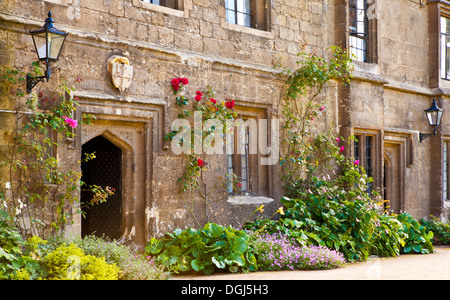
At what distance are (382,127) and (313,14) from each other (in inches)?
104

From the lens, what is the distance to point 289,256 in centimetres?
823

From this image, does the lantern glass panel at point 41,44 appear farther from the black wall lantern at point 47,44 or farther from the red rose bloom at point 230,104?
the red rose bloom at point 230,104

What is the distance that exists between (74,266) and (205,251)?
207 cm

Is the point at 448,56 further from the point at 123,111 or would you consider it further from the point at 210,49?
the point at 123,111

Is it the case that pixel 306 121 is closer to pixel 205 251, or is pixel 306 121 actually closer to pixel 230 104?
pixel 230 104

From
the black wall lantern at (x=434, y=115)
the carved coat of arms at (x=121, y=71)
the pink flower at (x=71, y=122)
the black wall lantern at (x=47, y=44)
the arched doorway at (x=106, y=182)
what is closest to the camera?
the black wall lantern at (x=47, y=44)

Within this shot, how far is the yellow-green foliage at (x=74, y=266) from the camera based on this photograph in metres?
6.09

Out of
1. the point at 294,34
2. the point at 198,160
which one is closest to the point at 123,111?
the point at 198,160

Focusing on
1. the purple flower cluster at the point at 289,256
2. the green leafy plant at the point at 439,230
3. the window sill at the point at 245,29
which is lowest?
the green leafy plant at the point at 439,230

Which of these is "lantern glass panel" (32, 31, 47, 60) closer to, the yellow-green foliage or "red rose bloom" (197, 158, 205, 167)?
the yellow-green foliage

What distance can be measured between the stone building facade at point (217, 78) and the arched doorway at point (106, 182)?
0.03 m

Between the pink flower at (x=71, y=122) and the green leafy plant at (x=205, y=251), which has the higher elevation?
the pink flower at (x=71, y=122)

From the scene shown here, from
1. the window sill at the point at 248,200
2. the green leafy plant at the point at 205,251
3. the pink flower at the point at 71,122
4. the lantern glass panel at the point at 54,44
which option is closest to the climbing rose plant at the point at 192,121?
the window sill at the point at 248,200

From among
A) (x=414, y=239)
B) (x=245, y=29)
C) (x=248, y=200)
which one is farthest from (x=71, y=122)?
(x=414, y=239)
